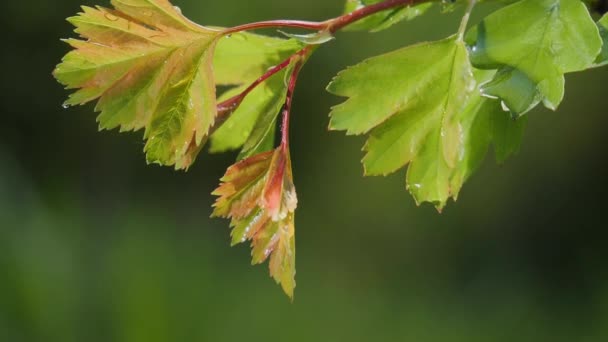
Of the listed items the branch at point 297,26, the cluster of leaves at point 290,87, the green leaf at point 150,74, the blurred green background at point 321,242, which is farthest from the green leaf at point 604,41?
the blurred green background at point 321,242

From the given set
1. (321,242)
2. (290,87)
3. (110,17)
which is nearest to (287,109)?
(290,87)

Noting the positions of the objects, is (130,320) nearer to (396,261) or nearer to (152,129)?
(396,261)

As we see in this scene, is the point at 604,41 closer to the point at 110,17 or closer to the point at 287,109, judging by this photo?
the point at 287,109

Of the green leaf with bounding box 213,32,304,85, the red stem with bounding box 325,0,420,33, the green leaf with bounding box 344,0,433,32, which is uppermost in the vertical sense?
the red stem with bounding box 325,0,420,33

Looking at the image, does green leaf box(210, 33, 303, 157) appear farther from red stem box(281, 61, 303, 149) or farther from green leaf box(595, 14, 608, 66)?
green leaf box(595, 14, 608, 66)

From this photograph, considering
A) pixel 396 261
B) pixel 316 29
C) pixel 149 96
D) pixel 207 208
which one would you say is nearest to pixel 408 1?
pixel 316 29

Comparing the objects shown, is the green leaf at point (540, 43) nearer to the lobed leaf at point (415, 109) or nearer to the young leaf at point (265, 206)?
the lobed leaf at point (415, 109)

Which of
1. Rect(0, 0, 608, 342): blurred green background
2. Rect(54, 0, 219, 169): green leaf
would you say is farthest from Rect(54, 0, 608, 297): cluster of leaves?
Rect(0, 0, 608, 342): blurred green background
